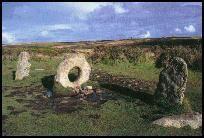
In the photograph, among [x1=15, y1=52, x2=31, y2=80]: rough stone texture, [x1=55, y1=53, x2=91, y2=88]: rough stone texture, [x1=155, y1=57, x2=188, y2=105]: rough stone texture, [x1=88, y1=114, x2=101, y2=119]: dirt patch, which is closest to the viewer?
[x1=88, y1=114, x2=101, y2=119]: dirt patch

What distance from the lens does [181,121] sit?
17.2m

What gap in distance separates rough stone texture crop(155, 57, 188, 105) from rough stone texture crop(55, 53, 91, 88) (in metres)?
6.63

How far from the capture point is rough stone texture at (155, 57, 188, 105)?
19.4 meters

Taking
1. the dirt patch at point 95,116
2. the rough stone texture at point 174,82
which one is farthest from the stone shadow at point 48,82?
the rough stone texture at point 174,82

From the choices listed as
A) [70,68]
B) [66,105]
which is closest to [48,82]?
[70,68]

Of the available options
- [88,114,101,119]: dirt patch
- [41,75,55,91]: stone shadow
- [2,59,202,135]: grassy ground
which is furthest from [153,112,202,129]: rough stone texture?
[41,75,55,91]: stone shadow

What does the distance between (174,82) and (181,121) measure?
2.94 m

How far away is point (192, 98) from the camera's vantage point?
21.7m

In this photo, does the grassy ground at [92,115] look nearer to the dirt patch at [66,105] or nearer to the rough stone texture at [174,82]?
the dirt patch at [66,105]

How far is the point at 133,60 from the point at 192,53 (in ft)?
19.2

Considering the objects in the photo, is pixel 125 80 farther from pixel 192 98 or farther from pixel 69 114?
pixel 69 114

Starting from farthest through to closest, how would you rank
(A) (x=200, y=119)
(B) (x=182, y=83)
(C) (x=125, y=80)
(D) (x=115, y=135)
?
(C) (x=125, y=80), (B) (x=182, y=83), (A) (x=200, y=119), (D) (x=115, y=135)

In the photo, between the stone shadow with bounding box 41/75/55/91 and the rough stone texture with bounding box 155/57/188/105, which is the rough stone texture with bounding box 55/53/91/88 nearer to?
the stone shadow with bounding box 41/75/55/91

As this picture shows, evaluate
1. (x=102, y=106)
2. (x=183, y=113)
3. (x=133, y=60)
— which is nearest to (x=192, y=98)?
(x=183, y=113)
